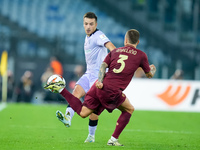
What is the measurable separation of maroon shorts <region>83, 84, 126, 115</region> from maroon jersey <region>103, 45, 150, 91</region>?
92 mm

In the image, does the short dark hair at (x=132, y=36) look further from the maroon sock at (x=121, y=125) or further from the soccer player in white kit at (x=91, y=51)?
the maroon sock at (x=121, y=125)

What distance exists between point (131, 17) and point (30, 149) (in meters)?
19.2

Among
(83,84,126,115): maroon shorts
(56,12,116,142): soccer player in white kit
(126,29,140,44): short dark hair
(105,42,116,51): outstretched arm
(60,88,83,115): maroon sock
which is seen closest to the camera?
(83,84,126,115): maroon shorts

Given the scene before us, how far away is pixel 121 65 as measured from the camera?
6961mm

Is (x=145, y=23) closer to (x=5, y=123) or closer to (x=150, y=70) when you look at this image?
(x=5, y=123)

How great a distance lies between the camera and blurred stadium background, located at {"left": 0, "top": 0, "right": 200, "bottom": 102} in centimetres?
2127

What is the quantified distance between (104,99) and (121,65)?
57 centimetres

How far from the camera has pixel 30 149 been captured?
6484 mm

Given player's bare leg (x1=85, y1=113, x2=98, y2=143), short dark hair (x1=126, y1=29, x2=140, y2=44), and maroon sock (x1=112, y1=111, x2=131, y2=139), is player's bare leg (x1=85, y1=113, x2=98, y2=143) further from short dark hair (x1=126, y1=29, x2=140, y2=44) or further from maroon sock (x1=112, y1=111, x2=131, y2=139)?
short dark hair (x1=126, y1=29, x2=140, y2=44)

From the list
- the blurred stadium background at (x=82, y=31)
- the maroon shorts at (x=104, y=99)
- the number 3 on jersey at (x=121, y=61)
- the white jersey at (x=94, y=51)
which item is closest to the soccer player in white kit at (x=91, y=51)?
the white jersey at (x=94, y=51)

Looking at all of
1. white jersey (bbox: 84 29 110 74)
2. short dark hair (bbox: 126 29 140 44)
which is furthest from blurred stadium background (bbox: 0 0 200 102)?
short dark hair (bbox: 126 29 140 44)

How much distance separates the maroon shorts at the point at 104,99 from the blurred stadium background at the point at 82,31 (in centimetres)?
1364

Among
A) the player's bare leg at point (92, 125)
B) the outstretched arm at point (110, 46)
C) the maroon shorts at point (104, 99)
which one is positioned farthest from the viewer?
the player's bare leg at point (92, 125)

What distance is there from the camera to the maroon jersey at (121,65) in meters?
6.96
